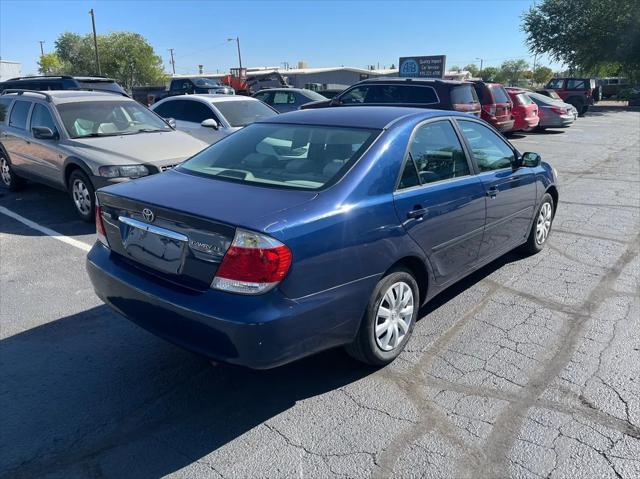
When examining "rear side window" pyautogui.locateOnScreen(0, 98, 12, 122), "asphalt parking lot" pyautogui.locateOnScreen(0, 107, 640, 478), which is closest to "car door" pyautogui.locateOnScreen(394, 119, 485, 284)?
"asphalt parking lot" pyautogui.locateOnScreen(0, 107, 640, 478)

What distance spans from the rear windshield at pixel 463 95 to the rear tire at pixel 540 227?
6.17 metres

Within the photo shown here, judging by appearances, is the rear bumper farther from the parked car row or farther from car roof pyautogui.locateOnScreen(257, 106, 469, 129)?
car roof pyautogui.locateOnScreen(257, 106, 469, 129)

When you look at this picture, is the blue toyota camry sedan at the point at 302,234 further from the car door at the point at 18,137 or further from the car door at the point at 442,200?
the car door at the point at 18,137

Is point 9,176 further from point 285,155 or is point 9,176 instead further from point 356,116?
point 356,116

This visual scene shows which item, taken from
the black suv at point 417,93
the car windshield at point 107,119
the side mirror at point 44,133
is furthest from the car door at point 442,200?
the black suv at point 417,93

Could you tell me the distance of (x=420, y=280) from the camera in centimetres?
373

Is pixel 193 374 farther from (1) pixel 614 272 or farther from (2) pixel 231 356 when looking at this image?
(1) pixel 614 272

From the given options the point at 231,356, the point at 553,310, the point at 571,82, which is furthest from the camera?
the point at 571,82

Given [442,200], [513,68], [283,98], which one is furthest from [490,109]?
[513,68]

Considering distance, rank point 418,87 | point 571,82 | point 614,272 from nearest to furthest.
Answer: point 614,272 < point 418,87 < point 571,82

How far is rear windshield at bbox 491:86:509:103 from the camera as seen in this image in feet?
50.1

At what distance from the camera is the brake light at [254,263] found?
8.68 ft

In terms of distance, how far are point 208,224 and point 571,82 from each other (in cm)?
3181

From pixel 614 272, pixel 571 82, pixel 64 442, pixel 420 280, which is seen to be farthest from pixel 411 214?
pixel 571 82
